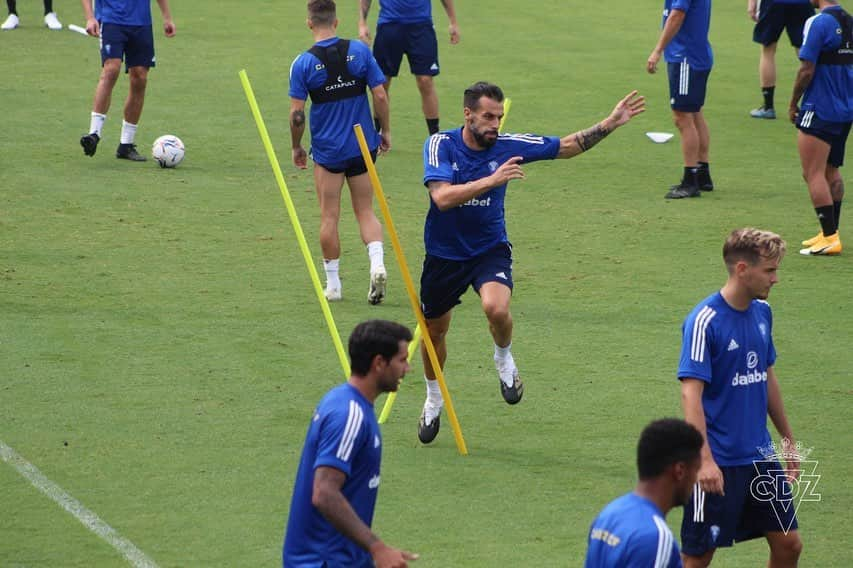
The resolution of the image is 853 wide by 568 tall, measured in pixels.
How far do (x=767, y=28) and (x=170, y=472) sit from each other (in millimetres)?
12457

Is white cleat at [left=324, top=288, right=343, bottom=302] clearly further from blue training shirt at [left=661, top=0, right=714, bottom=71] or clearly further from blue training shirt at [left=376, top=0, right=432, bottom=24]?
blue training shirt at [left=376, top=0, right=432, bottom=24]

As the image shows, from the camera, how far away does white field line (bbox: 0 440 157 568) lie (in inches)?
288

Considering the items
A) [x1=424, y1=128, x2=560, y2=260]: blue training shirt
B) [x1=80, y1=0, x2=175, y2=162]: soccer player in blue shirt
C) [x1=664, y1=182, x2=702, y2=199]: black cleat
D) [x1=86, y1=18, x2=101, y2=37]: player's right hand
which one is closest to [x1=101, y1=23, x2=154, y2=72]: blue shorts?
[x1=80, y1=0, x2=175, y2=162]: soccer player in blue shirt

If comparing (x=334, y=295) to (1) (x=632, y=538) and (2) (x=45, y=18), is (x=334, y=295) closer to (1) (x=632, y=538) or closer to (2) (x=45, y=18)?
(1) (x=632, y=538)

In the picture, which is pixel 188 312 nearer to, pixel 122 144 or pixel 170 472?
pixel 170 472

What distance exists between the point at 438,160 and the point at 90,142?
7877 millimetres

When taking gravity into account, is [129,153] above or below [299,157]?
below

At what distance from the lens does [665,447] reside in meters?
4.96

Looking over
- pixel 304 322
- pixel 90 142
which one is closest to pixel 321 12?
pixel 304 322

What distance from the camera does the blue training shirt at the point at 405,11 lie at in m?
15.9

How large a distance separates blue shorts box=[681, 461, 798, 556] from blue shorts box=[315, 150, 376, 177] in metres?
5.84

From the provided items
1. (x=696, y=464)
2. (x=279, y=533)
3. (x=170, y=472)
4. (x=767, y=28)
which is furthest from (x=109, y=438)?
(x=767, y=28)

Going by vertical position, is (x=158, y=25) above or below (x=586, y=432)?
below

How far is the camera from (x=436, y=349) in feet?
30.4
